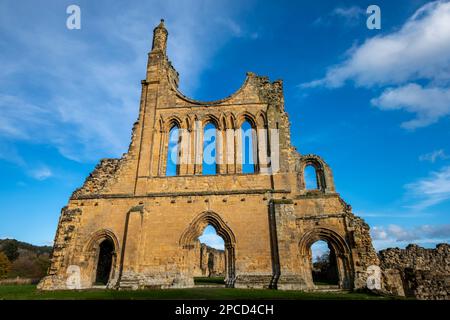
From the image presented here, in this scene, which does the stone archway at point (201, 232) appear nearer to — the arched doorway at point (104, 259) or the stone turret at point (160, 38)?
the arched doorway at point (104, 259)

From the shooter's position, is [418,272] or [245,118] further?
[245,118]

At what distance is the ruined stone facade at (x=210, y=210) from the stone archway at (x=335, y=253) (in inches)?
1.8

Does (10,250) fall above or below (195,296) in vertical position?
above

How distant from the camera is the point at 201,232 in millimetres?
13930

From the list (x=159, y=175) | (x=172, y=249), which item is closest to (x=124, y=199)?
(x=159, y=175)

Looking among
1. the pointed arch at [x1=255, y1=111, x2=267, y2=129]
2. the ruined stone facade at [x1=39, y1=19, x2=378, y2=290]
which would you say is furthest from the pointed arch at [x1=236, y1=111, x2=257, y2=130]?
the pointed arch at [x1=255, y1=111, x2=267, y2=129]

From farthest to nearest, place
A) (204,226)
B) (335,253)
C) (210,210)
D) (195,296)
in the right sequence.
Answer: (204,226), (210,210), (335,253), (195,296)

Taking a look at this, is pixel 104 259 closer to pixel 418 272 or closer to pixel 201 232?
pixel 201 232

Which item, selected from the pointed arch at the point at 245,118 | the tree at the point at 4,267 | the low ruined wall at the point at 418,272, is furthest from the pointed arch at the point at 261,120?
the tree at the point at 4,267

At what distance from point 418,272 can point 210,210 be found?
10146 mm

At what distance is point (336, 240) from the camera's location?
1358 cm

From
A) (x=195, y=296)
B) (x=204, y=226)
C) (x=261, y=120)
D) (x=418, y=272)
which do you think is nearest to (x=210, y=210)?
(x=204, y=226)
